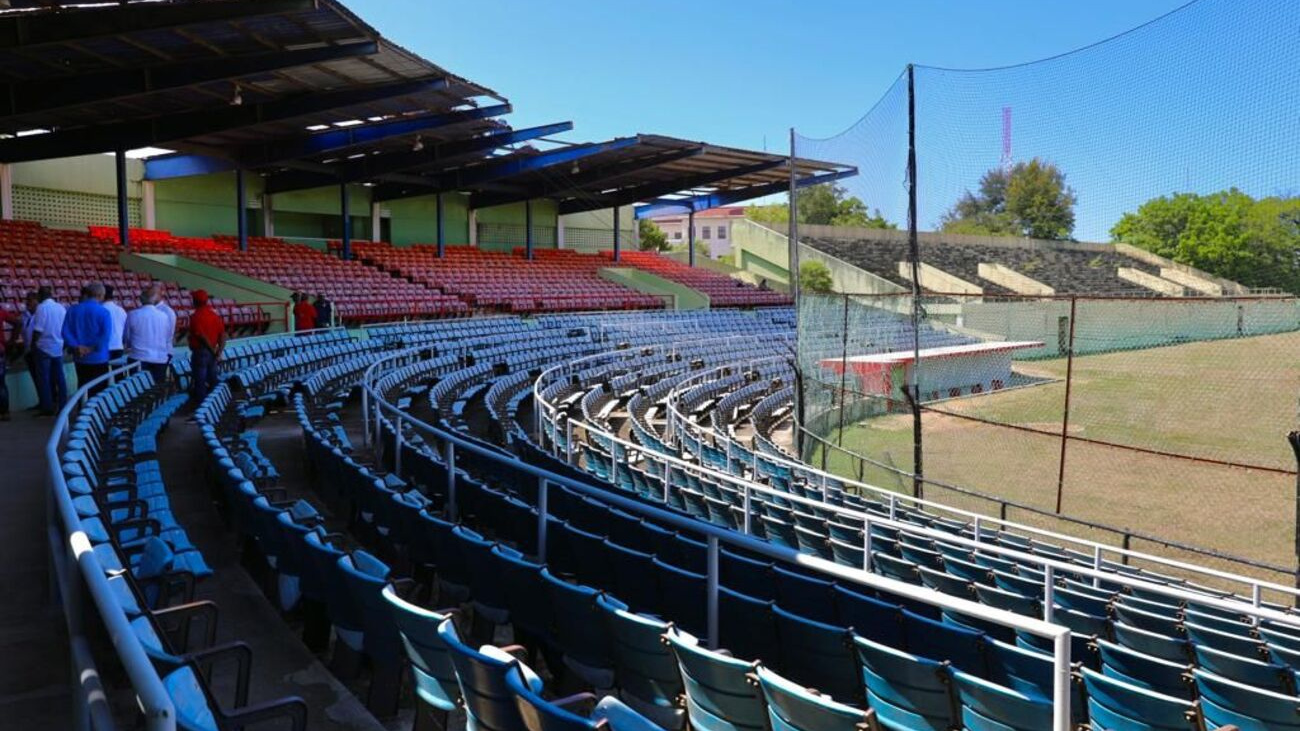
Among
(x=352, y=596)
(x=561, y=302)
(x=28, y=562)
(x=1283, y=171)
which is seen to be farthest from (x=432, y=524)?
(x=561, y=302)

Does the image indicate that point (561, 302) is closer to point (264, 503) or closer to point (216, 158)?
point (216, 158)

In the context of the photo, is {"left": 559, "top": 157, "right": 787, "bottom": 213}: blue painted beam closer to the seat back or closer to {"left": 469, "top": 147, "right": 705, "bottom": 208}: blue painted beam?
{"left": 469, "top": 147, "right": 705, "bottom": 208}: blue painted beam

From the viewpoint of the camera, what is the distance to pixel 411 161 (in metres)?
29.0

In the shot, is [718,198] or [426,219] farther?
[718,198]

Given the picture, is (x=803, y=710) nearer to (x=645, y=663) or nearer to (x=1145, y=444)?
(x=645, y=663)

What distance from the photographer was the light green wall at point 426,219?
36.3m

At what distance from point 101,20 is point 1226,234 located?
14.6 meters

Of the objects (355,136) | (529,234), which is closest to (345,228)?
(355,136)

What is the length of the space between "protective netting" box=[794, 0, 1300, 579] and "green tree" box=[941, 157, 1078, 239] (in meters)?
0.04

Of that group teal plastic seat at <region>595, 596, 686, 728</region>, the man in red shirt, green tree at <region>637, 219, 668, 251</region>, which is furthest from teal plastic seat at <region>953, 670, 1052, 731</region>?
green tree at <region>637, 219, 668, 251</region>

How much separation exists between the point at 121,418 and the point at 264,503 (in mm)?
4251

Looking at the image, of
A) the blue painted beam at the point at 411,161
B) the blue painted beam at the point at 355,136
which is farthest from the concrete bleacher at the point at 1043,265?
the blue painted beam at the point at 411,161

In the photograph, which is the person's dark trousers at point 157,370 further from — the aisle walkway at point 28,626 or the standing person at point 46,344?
the aisle walkway at point 28,626

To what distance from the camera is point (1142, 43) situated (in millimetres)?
10445
